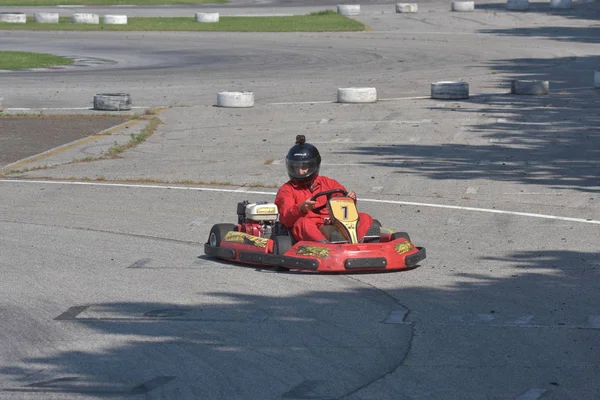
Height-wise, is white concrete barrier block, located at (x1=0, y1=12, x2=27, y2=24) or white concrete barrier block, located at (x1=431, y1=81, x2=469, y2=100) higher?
white concrete barrier block, located at (x1=0, y1=12, x2=27, y2=24)

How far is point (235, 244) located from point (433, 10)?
40674 mm

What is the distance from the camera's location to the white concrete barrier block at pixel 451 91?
22.8m

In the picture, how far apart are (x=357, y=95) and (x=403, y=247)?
13113mm

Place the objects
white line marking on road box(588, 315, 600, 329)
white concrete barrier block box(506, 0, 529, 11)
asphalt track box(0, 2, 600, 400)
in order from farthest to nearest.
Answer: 1. white concrete barrier block box(506, 0, 529, 11)
2. white line marking on road box(588, 315, 600, 329)
3. asphalt track box(0, 2, 600, 400)

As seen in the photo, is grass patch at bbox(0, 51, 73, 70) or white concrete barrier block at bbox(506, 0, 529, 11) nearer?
grass patch at bbox(0, 51, 73, 70)

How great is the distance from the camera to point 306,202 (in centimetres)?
990

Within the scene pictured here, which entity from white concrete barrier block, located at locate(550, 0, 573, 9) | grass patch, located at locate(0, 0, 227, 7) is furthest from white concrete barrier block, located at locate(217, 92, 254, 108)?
grass patch, located at locate(0, 0, 227, 7)

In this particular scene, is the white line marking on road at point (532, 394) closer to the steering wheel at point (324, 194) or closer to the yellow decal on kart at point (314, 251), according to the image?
the yellow decal on kart at point (314, 251)

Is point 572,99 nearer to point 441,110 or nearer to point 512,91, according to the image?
point 512,91

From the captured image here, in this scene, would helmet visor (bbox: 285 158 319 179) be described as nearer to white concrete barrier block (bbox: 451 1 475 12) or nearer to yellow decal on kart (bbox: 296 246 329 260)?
yellow decal on kart (bbox: 296 246 329 260)

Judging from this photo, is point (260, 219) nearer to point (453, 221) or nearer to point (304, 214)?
point (304, 214)

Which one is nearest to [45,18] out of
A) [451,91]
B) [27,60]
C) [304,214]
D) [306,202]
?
[27,60]

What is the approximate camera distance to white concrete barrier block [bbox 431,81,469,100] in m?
22.8

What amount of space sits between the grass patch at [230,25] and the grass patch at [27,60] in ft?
30.2
